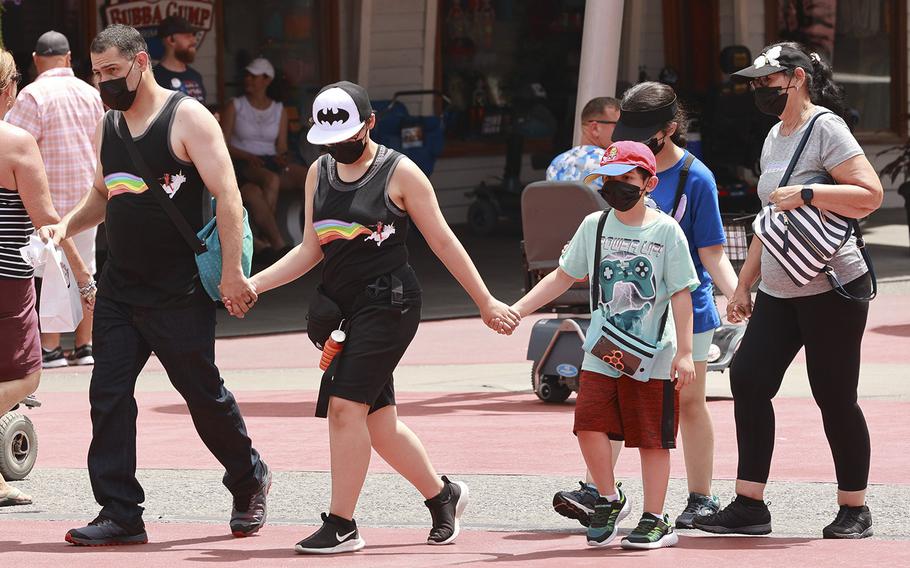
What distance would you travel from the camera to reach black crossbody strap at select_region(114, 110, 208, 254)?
6.64 metres

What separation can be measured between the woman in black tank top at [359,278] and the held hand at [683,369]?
2.19 feet

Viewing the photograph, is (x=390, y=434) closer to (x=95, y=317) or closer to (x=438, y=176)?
(x=95, y=317)

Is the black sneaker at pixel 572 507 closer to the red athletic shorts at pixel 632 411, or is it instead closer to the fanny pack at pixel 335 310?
the red athletic shorts at pixel 632 411

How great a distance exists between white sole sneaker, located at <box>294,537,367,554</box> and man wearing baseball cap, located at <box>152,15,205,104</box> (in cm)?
788

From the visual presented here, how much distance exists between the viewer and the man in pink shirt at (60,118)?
Result: 11109 mm

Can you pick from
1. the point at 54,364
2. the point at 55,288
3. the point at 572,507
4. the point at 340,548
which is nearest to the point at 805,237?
the point at 572,507

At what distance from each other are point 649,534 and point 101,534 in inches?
80.4

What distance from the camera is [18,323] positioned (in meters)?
7.38

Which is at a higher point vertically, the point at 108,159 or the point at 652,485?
the point at 108,159

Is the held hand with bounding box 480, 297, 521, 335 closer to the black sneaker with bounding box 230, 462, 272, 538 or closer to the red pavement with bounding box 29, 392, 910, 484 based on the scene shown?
the black sneaker with bounding box 230, 462, 272, 538

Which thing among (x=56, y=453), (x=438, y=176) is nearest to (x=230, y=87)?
(x=438, y=176)

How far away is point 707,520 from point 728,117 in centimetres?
1363

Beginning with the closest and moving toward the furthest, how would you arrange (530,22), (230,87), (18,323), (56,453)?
1. (18,323)
2. (56,453)
3. (230,87)
4. (530,22)

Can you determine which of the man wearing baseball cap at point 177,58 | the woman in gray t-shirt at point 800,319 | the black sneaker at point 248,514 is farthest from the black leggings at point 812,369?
the man wearing baseball cap at point 177,58
